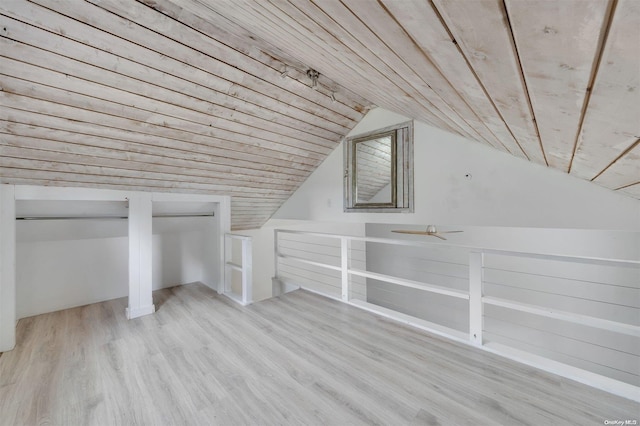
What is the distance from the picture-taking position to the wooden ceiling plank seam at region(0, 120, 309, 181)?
6.25ft

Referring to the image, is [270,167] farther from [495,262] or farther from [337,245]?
[495,262]

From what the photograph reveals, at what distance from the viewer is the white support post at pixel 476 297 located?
81.4 inches

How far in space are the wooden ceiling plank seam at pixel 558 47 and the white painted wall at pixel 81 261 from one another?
3.97m

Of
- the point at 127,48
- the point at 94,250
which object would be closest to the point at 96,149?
the point at 127,48

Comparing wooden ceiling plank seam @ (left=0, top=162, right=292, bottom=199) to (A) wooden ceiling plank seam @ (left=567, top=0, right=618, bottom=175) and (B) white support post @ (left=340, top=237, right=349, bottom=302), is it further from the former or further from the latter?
(A) wooden ceiling plank seam @ (left=567, top=0, right=618, bottom=175)

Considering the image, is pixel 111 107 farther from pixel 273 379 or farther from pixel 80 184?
pixel 273 379

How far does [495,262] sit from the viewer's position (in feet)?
11.6

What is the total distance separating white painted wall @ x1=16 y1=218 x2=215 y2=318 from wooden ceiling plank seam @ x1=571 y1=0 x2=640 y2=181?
13.2 ft

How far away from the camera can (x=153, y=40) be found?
5.50 ft

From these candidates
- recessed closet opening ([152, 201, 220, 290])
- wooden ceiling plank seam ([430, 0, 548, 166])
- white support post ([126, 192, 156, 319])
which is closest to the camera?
wooden ceiling plank seam ([430, 0, 548, 166])

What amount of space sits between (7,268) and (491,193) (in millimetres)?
4127

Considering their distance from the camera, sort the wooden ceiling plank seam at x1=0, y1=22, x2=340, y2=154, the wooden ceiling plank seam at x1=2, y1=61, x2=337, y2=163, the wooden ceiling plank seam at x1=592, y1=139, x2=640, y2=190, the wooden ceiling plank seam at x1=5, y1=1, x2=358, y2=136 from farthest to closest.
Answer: the wooden ceiling plank seam at x1=2, y1=61, x2=337, y2=163
the wooden ceiling plank seam at x1=0, y1=22, x2=340, y2=154
the wooden ceiling plank seam at x1=5, y1=1, x2=358, y2=136
the wooden ceiling plank seam at x1=592, y1=139, x2=640, y2=190

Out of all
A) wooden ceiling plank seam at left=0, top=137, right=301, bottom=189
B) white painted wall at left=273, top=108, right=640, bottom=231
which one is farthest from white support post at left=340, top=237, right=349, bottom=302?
wooden ceiling plank seam at left=0, top=137, right=301, bottom=189

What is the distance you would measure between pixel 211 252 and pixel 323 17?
11.6 feet
